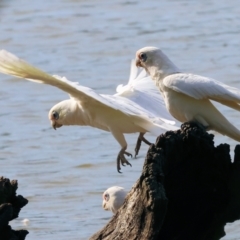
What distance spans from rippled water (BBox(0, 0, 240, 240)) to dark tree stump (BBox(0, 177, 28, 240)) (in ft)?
4.93

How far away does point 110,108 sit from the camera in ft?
34.3

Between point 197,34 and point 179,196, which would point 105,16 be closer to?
point 197,34

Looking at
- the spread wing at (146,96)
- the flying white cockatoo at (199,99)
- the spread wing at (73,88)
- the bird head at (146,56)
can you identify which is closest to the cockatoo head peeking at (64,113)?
the spread wing at (73,88)

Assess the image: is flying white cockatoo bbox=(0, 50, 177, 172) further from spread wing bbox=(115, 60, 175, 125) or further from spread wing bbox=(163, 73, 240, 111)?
spread wing bbox=(163, 73, 240, 111)

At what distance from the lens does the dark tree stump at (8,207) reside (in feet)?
24.6

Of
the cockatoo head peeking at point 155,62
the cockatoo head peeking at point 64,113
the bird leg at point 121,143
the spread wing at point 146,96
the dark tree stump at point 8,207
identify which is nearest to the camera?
the dark tree stump at point 8,207

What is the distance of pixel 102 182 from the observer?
14.6 meters

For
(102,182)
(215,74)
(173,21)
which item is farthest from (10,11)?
(102,182)

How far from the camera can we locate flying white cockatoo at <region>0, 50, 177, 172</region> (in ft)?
32.8

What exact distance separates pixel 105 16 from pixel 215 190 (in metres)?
20.2

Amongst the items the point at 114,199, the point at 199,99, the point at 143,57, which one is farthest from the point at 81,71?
the point at 199,99

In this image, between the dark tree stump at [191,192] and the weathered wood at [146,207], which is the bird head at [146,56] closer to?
the dark tree stump at [191,192]

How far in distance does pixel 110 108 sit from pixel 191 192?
9.33ft

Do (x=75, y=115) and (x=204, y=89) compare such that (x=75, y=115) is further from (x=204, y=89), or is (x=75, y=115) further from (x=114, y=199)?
(x=204, y=89)
